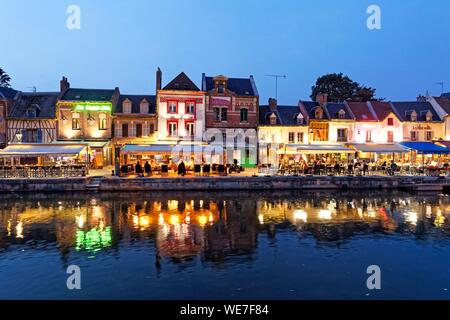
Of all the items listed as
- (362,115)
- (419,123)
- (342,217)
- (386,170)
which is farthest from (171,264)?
(419,123)

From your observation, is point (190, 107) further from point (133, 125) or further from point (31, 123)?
point (31, 123)

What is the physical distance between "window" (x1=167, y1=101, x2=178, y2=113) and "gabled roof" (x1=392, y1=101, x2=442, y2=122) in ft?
67.1

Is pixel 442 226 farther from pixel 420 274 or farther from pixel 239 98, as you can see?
pixel 239 98

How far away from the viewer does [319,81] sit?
4809cm

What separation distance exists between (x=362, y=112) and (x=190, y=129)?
1632 centimetres

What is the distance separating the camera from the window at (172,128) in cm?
3092

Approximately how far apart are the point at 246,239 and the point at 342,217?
5.82 m

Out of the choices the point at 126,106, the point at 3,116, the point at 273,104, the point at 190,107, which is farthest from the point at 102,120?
the point at 273,104

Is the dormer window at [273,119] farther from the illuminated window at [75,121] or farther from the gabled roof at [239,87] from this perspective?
the illuminated window at [75,121]

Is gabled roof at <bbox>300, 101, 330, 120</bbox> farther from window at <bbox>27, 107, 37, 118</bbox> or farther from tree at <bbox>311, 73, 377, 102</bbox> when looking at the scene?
window at <bbox>27, 107, 37, 118</bbox>

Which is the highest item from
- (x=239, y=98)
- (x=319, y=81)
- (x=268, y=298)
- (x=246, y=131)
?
(x=319, y=81)

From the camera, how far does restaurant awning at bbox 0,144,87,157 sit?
2345cm

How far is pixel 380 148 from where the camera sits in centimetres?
2936

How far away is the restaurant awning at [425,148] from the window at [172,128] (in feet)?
64.1
